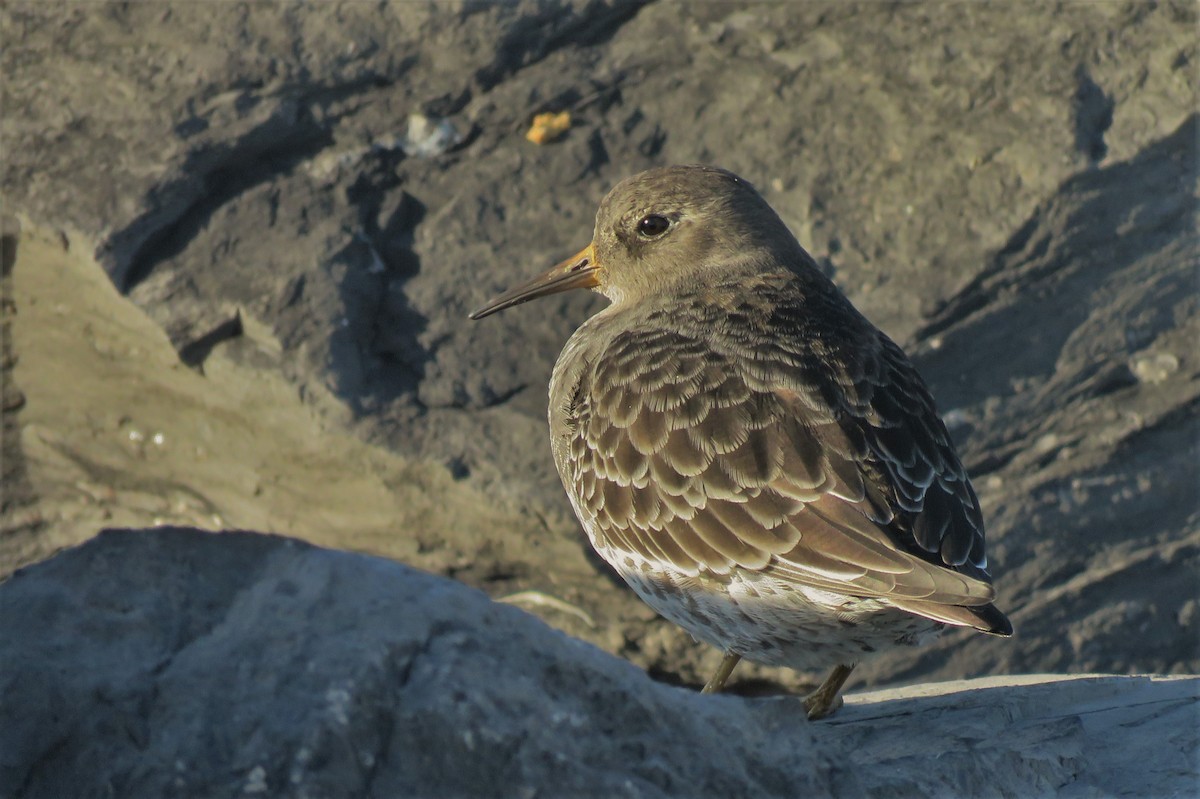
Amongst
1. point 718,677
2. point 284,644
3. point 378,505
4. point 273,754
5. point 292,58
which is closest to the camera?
point 273,754

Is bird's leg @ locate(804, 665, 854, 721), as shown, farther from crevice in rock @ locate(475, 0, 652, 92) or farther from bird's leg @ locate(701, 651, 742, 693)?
crevice in rock @ locate(475, 0, 652, 92)

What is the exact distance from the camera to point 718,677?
5570 millimetres

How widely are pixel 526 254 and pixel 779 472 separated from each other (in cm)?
351

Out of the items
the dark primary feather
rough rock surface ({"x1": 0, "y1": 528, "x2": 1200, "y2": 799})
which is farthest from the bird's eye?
rough rock surface ({"x1": 0, "y1": 528, "x2": 1200, "y2": 799})

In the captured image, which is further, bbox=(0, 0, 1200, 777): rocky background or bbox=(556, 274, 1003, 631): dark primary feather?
bbox=(0, 0, 1200, 777): rocky background

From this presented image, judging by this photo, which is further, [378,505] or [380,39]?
[380,39]

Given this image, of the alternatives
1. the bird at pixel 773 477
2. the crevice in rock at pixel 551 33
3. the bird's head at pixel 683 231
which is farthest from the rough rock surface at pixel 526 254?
the bird at pixel 773 477

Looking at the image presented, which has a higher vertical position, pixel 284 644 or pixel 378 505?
pixel 284 644

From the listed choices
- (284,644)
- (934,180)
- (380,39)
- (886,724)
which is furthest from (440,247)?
(284,644)

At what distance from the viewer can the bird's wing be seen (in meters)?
4.65

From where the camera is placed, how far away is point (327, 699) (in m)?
3.40

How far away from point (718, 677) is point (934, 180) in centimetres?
372

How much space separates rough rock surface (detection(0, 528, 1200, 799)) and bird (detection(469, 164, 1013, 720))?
2.29 ft

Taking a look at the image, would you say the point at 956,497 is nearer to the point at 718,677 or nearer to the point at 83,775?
the point at 718,677
